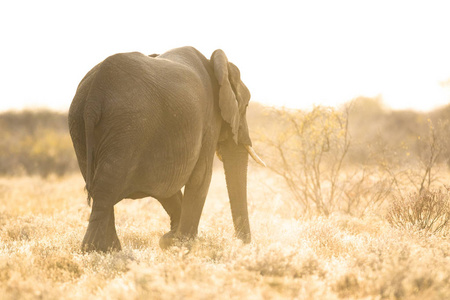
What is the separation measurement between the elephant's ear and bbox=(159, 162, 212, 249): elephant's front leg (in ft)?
2.25

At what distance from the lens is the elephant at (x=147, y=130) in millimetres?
5801

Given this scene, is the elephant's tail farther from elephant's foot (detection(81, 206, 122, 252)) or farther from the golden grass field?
the golden grass field

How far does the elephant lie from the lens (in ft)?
19.0

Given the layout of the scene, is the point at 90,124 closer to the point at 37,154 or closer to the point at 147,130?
the point at 147,130

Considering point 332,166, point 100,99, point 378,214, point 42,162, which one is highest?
point 100,99

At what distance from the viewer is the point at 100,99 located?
5.80 meters

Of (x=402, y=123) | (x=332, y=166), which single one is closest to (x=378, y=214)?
(x=332, y=166)

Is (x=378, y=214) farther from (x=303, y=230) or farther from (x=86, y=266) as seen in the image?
(x=86, y=266)

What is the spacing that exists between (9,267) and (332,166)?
22.8ft

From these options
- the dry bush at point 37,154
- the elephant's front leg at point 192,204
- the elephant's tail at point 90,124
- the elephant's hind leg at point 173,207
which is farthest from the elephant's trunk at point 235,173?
the dry bush at point 37,154

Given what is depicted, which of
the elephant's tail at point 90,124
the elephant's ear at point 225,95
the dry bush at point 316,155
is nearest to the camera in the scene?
the elephant's tail at point 90,124

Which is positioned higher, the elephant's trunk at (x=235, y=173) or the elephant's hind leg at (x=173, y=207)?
the elephant's trunk at (x=235, y=173)

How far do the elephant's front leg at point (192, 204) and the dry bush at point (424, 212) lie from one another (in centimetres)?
281

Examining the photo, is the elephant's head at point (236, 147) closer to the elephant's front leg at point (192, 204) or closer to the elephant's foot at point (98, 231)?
the elephant's front leg at point (192, 204)
